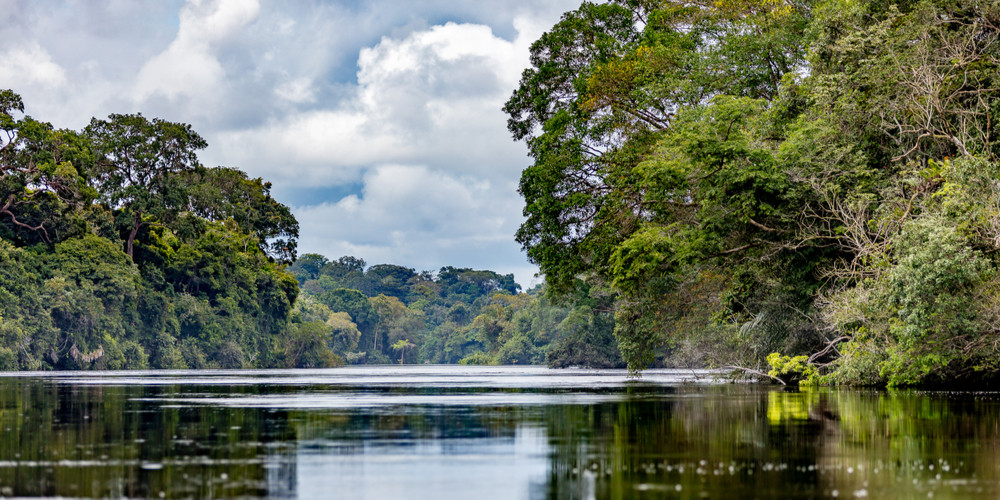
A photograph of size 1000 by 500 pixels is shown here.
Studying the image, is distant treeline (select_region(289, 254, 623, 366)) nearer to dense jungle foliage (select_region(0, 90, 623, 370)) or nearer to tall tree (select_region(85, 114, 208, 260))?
dense jungle foliage (select_region(0, 90, 623, 370))

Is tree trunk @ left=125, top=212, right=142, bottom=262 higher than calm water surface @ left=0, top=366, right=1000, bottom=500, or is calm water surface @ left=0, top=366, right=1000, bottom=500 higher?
tree trunk @ left=125, top=212, right=142, bottom=262

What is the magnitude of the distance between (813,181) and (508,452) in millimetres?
16063

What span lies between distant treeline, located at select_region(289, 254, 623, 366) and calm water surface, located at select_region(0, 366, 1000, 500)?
52.5m

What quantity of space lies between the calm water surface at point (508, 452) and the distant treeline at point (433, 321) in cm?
5252

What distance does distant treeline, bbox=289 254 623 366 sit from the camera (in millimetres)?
82938

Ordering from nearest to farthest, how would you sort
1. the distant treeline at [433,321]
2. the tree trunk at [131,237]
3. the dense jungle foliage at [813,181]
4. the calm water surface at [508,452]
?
the calm water surface at [508,452] → the dense jungle foliage at [813,181] → the tree trunk at [131,237] → the distant treeline at [433,321]

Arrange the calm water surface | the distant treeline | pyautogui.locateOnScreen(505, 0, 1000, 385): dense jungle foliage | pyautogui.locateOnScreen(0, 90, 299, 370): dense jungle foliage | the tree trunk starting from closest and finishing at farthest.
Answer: the calm water surface < pyautogui.locateOnScreen(505, 0, 1000, 385): dense jungle foliage < pyautogui.locateOnScreen(0, 90, 299, 370): dense jungle foliage < the tree trunk < the distant treeline

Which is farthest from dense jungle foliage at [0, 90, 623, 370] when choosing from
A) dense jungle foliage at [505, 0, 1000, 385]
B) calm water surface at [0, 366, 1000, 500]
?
calm water surface at [0, 366, 1000, 500]

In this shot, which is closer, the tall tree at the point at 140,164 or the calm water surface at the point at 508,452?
the calm water surface at the point at 508,452

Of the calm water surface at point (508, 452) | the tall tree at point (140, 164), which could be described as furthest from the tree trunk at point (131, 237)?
the calm water surface at point (508, 452)

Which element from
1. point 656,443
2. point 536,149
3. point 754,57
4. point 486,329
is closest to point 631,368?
point 536,149

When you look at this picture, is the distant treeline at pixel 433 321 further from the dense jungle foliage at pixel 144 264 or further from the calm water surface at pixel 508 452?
A: the calm water surface at pixel 508 452

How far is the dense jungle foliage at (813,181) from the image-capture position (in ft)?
71.9

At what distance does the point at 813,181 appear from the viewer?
2502 cm
